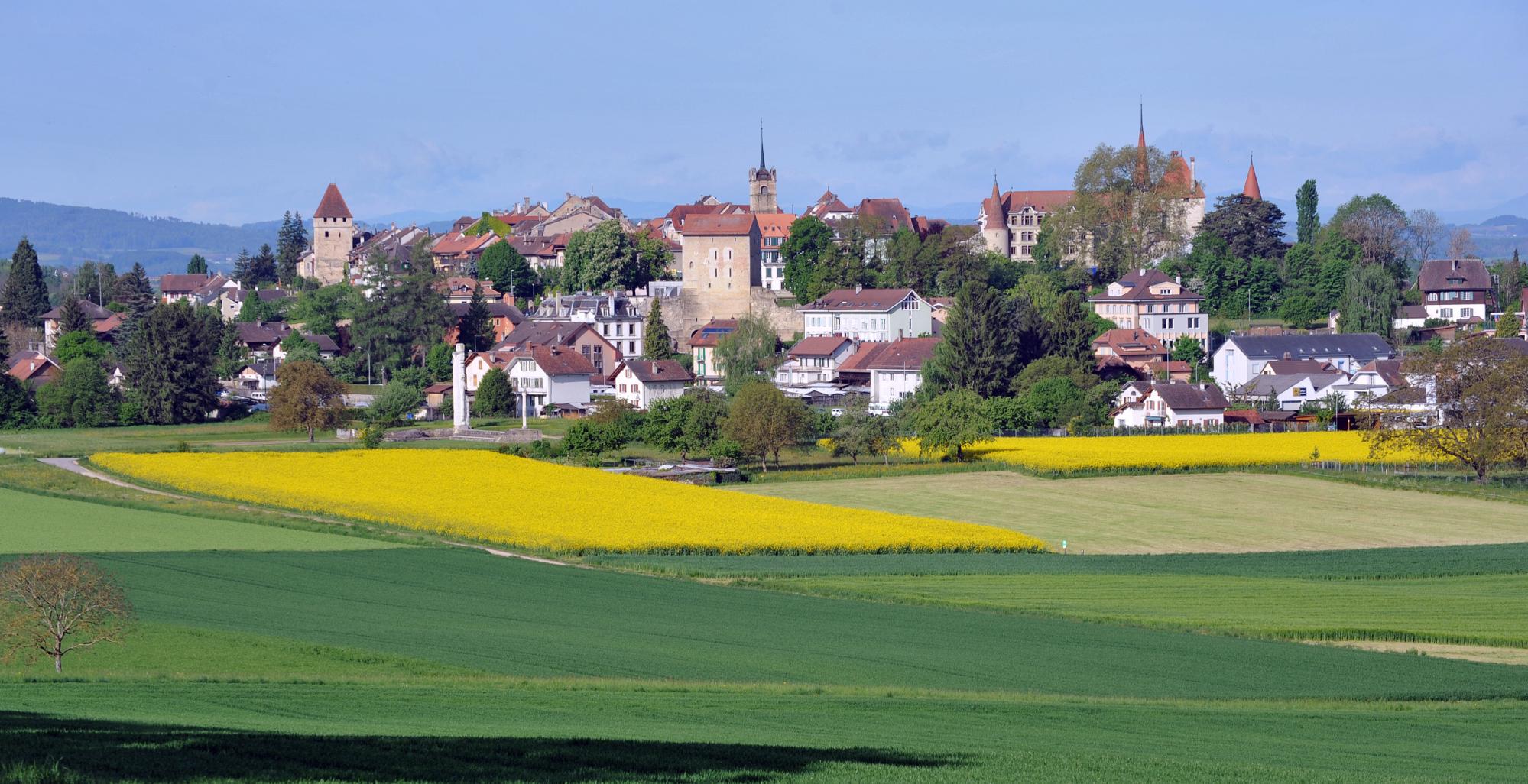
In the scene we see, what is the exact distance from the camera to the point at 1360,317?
9169cm

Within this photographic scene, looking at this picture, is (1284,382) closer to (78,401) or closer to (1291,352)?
(1291,352)

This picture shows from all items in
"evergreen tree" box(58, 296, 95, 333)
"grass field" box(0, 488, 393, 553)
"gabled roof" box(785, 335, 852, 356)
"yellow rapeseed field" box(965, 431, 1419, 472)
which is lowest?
"grass field" box(0, 488, 393, 553)

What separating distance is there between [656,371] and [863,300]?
16.9 m

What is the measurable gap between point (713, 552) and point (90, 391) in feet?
166

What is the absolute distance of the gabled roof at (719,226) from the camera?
10350 centimetres

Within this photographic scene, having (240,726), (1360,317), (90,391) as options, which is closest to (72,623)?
(240,726)

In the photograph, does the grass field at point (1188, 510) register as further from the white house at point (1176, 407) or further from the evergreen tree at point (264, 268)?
the evergreen tree at point (264, 268)

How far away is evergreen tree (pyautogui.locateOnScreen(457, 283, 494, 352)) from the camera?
327 feet

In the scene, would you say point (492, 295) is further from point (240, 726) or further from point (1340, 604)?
point (240, 726)

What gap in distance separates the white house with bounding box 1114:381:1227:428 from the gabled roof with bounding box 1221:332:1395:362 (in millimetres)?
10510

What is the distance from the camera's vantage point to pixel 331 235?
140875 mm

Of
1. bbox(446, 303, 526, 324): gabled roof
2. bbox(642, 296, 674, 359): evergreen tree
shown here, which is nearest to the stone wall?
bbox(642, 296, 674, 359): evergreen tree

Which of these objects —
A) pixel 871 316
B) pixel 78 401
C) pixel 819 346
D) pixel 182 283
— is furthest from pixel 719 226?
pixel 182 283

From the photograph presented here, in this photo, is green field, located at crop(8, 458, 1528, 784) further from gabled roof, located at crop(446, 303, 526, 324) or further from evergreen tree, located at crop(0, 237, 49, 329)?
evergreen tree, located at crop(0, 237, 49, 329)
